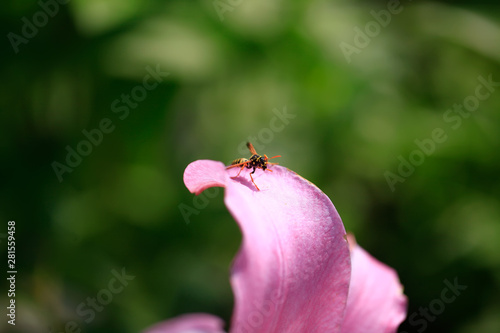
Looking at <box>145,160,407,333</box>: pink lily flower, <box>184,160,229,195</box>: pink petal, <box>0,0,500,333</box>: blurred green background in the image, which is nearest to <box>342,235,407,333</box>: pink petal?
<box>145,160,407,333</box>: pink lily flower

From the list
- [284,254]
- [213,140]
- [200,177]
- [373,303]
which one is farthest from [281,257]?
[213,140]

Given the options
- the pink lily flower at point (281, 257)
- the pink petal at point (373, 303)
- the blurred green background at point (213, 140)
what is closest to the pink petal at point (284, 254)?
the pink lily flower at point (281, 257)

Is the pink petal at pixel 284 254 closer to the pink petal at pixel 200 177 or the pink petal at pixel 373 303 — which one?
the pink petal at pixel 200 177

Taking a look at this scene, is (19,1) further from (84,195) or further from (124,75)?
(84,195)

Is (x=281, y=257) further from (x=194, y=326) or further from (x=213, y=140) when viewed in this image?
(x=213, y=140)

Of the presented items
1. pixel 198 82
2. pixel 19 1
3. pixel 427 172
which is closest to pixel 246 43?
pixel 198 82

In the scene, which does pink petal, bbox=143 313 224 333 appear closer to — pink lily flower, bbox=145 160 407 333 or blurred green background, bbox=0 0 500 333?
pink lily flower, bbox=145 160 407 333
